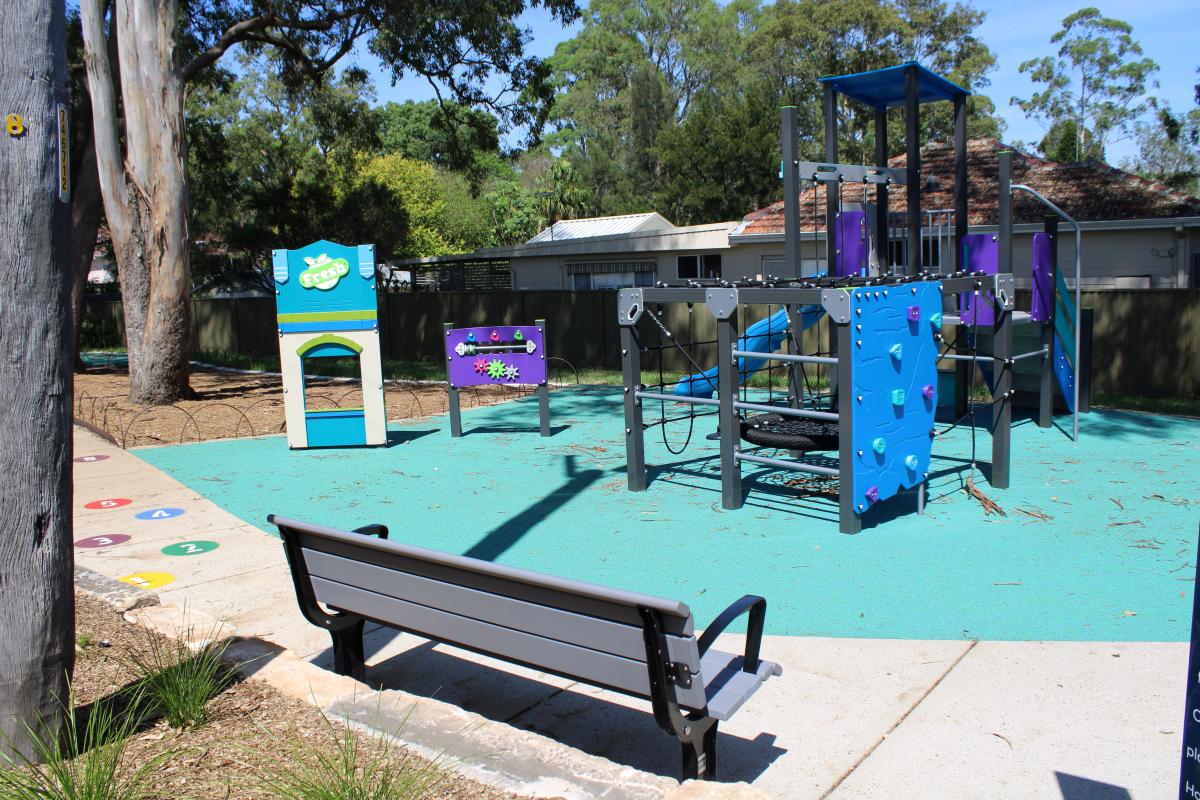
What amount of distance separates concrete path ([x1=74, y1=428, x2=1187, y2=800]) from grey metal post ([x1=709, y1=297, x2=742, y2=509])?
2814mm

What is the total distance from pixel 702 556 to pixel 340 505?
351 centimetres

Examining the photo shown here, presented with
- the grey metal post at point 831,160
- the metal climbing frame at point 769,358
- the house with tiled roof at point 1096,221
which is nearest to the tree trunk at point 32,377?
the metal climbing frame at point 769,358

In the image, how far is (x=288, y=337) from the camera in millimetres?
11398

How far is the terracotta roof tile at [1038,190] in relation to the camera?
1886 centimetres

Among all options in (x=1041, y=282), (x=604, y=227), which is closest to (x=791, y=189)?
(x=1041, y=282)

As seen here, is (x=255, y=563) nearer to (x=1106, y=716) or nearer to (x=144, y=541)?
(x=144, y=541)

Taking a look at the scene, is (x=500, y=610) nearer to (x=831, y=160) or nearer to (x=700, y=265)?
(x=831, y=160)

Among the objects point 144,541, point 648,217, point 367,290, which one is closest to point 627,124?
point 648,217

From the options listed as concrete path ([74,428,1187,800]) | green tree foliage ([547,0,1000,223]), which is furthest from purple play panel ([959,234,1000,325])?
green tree foliage ([547,0,1000,223])

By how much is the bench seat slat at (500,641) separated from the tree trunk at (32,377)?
1.20 metres

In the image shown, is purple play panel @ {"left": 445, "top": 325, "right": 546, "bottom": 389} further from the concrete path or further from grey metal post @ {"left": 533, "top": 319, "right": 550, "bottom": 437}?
the concrete path

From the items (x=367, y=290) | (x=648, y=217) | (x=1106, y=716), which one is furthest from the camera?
(x=648, y=217)

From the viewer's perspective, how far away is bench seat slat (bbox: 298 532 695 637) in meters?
3.25

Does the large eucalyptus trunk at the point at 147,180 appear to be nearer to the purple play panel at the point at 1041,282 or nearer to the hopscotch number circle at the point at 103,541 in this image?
the hopscotch number circle at the point at 103,541
